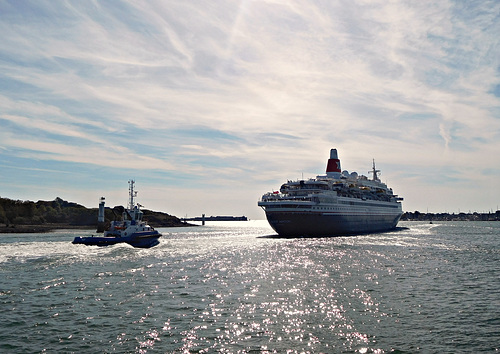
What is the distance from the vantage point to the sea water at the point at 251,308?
18.8 m

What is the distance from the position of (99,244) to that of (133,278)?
38.6 meters

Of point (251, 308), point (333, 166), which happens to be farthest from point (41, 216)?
point (251, 308)

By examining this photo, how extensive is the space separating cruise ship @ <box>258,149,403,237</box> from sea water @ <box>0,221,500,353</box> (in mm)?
43215

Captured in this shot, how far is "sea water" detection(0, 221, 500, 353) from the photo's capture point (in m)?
18.8

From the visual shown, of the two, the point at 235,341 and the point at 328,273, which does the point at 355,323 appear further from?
the point at 328,273

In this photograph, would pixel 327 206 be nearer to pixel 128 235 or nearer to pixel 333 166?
pixel 333 166

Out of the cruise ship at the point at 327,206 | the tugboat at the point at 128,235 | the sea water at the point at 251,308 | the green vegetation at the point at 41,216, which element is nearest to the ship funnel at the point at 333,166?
the cruise ship at the point at 327,206

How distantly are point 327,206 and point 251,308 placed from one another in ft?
238

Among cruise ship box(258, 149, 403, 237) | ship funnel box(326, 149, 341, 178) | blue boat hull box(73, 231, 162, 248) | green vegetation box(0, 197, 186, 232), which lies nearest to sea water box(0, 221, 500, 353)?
blue boat hull box(73, 231, 162, 248)

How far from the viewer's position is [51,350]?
691 inches

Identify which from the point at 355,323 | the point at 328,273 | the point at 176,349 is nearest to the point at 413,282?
the point at 328,273

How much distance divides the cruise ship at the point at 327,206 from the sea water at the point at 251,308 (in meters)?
43.2

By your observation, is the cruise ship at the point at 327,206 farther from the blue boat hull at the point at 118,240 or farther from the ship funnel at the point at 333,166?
the blue boat hull at the point at 118,240

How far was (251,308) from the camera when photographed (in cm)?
2575
